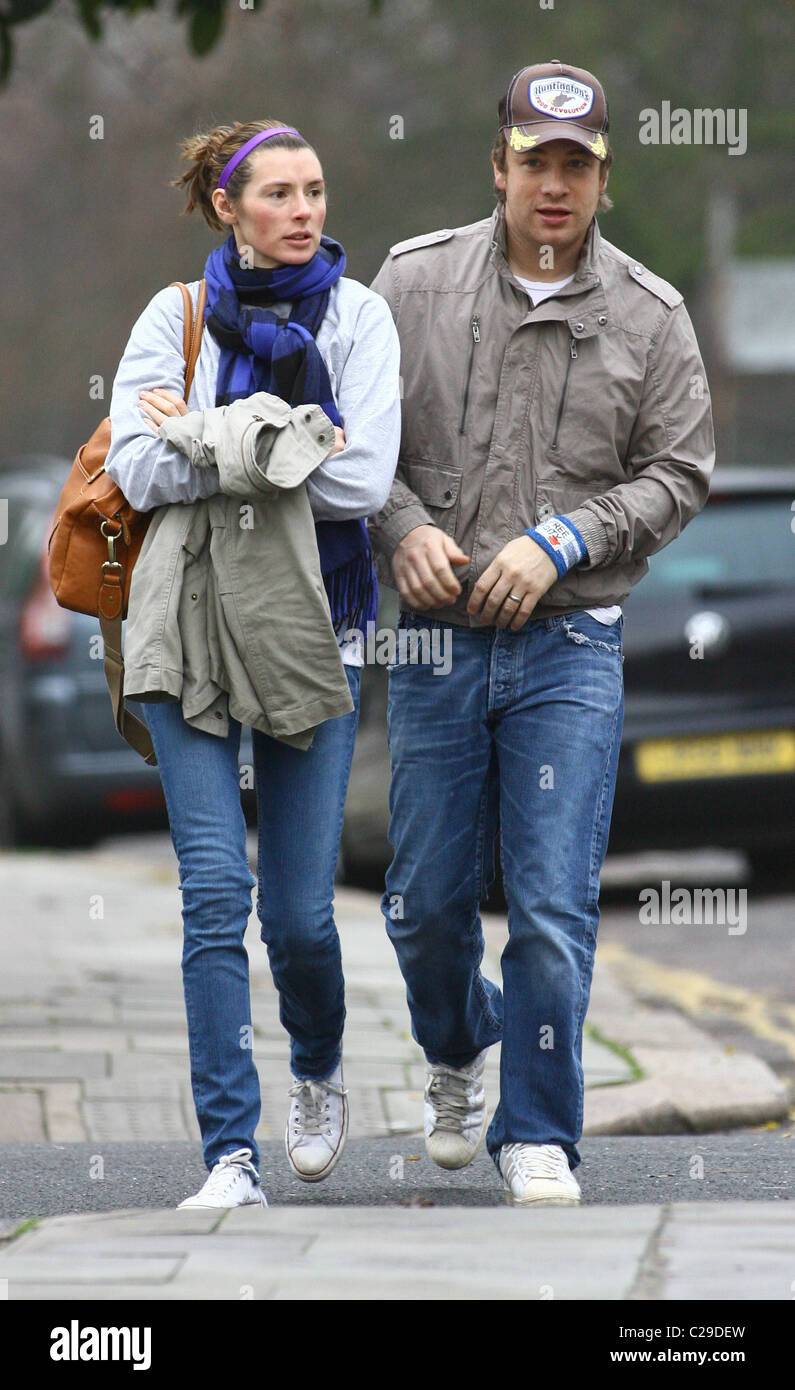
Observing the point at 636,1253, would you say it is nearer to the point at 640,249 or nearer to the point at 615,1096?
the point at 615,1096

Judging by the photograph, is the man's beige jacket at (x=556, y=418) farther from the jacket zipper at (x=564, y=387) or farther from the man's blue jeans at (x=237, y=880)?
the man's blue jeans at (x=237, y=880)

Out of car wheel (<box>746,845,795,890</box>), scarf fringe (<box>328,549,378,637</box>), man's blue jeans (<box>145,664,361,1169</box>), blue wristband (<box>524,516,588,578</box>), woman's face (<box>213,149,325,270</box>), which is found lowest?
car wheel (<box>746,845,795,890</box>)

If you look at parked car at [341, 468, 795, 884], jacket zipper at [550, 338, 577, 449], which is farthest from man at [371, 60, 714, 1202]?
parked car at [341, 468, 795, 884]

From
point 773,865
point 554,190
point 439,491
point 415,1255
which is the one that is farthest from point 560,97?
point 773,865

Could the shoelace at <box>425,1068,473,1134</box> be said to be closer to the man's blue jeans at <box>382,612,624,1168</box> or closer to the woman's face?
the man's blue jeans at <box>382,612,624,1168</box>

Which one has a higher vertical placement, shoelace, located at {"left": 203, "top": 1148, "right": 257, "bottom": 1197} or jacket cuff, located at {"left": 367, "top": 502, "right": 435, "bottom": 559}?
jacket cuff, located at {"left": 367, "top": 502, "right": 435, "bottom": 559}

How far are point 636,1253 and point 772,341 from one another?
2742cm

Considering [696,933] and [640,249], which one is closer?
[696,933]

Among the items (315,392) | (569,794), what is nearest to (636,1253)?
→ (569,794)

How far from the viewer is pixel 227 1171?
12.6ft

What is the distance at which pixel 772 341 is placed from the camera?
29609 mm

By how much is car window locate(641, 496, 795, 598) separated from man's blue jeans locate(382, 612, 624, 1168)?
465 centimetres

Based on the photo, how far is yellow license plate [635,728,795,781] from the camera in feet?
28.9

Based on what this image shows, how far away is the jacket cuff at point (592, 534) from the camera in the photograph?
13.2 ft
